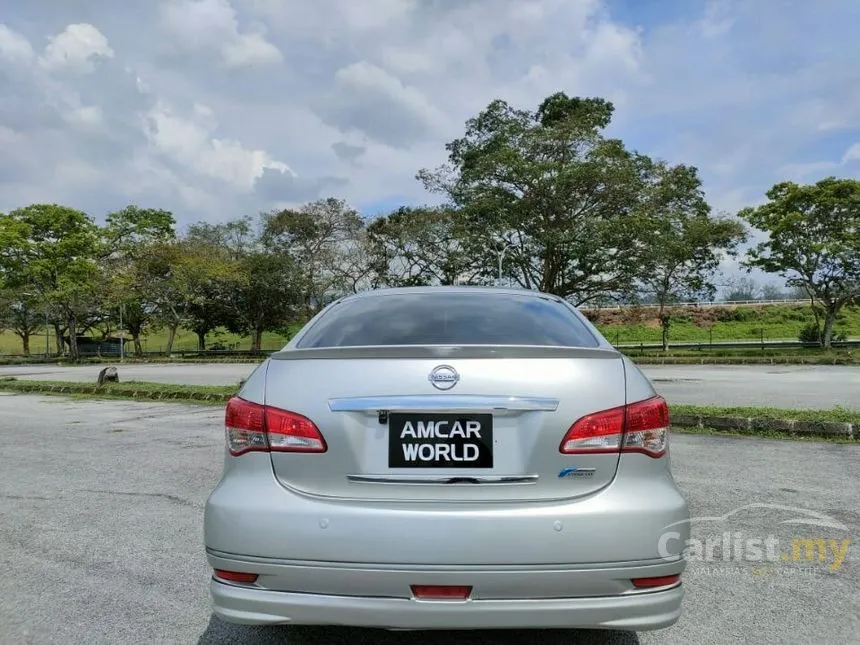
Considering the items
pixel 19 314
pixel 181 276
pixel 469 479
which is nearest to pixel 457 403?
pixel 469 479

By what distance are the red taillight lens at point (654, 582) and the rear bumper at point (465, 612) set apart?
0.03 meters

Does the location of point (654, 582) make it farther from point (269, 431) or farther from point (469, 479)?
point (269, 431)

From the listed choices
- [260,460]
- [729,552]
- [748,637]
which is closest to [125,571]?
[260,460]

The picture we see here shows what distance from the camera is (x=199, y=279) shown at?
39594 mm

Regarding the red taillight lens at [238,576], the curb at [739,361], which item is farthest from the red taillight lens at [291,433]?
the curb at [739,361]

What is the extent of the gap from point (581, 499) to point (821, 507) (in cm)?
329

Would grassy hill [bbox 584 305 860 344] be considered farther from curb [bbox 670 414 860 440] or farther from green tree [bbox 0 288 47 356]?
green tree [bbox 0 288 47 356]

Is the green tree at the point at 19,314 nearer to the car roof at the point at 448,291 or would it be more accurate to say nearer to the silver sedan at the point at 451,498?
the car roof at the point at 448,291

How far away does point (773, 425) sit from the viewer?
7.53m

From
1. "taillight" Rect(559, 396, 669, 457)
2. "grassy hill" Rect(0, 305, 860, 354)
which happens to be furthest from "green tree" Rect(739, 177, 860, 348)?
"taillight" Rect(559, 396, 669, 457)

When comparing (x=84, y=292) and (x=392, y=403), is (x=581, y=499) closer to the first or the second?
(x=392, y=403)

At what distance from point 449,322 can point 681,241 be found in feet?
100

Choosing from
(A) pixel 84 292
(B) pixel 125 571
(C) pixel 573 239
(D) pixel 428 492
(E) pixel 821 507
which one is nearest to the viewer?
(D) pixel 428 492

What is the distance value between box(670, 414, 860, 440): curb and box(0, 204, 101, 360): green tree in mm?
36721
